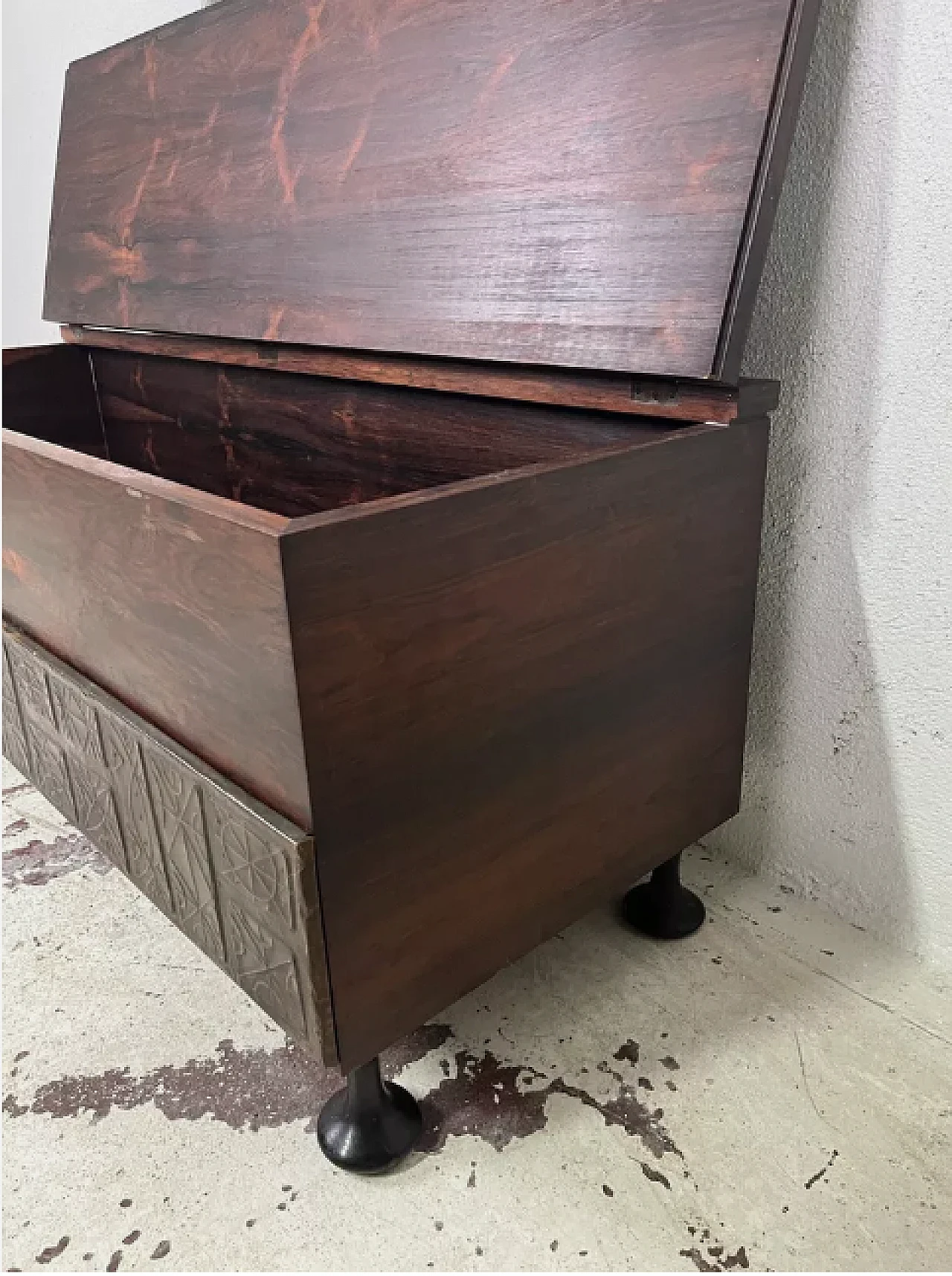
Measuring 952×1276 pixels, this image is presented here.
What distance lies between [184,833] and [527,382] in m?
0.52

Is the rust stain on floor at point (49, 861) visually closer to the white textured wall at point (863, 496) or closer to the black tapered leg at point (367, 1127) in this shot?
the black tapered leg at point (367, 1127)

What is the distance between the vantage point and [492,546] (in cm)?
74

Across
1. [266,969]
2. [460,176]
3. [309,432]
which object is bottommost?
[266,969]

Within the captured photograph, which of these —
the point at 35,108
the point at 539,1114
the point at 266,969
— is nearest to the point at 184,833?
the point at 266,969

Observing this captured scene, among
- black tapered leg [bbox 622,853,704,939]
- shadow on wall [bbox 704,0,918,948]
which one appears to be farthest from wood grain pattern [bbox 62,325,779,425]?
black tapered leg [bbox 622,853,704,939]

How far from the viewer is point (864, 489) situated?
3.33 feet

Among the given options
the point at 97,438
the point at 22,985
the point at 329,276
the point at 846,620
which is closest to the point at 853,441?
the point at 846,620

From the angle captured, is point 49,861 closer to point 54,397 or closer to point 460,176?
point 54,397

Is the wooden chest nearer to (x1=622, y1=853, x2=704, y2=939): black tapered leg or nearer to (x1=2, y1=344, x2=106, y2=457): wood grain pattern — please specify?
(x1=622, y1=853, x2=704, y2=939): black tapered leg

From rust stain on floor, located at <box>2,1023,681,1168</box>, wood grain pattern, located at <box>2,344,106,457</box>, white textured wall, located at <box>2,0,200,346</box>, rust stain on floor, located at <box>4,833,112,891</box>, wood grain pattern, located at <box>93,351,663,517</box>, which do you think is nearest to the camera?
rust stain on floor, located at <box>2,1023,681,1168</box>

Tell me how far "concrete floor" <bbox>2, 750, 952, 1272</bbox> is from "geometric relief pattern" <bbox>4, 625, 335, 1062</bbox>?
16cm

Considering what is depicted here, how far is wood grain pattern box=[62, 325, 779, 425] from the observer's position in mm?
885

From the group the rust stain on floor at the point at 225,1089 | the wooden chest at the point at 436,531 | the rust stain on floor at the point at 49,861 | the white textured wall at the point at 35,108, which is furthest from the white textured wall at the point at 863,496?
the white textured wall at the point at 35,108

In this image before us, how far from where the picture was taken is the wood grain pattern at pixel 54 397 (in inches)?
59.9
